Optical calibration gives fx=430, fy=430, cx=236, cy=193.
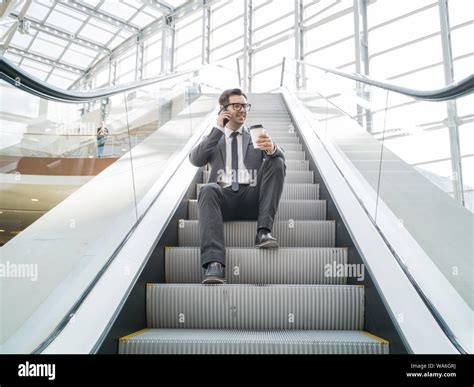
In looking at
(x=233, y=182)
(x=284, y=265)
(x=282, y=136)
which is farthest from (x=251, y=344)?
(x=282, y=136)

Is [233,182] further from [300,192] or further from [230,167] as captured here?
[300,192]

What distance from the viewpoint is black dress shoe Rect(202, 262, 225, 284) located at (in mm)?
2125

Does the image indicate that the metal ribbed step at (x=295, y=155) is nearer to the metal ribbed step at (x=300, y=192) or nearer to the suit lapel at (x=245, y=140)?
the metal ribbed step at (x=300, y=192)

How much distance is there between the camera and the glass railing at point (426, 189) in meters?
1.57

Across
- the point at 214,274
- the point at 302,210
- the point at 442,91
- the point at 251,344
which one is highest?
the point at 442,91

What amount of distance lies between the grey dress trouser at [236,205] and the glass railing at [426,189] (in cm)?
52

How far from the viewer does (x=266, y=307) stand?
80.1 inches

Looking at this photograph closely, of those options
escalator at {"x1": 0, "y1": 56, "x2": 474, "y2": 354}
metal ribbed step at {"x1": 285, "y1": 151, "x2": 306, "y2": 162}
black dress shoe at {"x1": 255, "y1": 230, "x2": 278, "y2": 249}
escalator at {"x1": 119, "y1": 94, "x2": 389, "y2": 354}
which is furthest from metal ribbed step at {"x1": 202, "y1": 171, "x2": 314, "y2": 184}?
black dress shoe at {"x1": 255, "y1": 230, "x2": 278, "y2": 249}

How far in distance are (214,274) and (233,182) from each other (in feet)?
2.56

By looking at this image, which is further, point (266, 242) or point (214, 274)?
point (266, 242)

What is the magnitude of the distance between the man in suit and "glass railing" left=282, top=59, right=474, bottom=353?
1.81 feet

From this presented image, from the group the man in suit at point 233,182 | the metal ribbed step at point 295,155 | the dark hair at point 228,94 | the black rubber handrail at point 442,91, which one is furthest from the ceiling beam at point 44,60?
the black rubber handrail at point 442,91

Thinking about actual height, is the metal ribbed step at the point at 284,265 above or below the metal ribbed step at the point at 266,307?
above

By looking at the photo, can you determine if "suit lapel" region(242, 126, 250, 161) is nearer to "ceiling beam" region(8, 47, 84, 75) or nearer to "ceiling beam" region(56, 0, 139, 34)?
"ceiling beam" region(56, 0, 139, 34)
